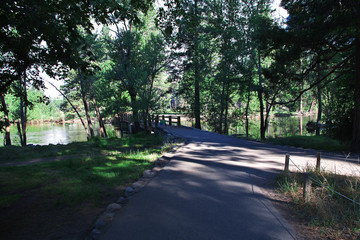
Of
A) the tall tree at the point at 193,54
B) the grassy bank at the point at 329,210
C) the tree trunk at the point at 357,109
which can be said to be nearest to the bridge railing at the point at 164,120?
the tall tree at the point at 193,54

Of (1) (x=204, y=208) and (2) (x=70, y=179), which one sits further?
(2) (x=70, y=179)

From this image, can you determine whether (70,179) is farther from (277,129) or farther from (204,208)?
(277,129)

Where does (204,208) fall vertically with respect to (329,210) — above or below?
below

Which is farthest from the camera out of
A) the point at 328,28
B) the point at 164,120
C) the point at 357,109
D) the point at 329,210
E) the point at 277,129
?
the point at 277,129

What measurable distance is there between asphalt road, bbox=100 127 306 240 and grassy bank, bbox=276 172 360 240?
44 centimetres

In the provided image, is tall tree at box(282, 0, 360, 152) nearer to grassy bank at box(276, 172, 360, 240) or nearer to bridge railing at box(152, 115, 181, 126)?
grassy bank at box(276, 172, 360, 240)

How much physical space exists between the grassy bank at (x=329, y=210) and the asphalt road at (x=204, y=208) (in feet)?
1.45

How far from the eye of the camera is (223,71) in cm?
2088

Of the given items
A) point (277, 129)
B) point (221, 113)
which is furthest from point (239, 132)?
point (221, 113)

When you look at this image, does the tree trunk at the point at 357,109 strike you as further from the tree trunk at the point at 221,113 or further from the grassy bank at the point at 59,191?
the tree trunk at the point at 221,113

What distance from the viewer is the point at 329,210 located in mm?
3625

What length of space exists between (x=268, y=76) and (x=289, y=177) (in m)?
6.71

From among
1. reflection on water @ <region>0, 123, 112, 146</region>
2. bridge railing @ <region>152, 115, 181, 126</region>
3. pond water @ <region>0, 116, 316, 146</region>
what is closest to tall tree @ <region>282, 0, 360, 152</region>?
pond water @ <region>0, 116, 316, 146</region>

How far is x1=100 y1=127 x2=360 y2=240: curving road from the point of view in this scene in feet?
10.8
